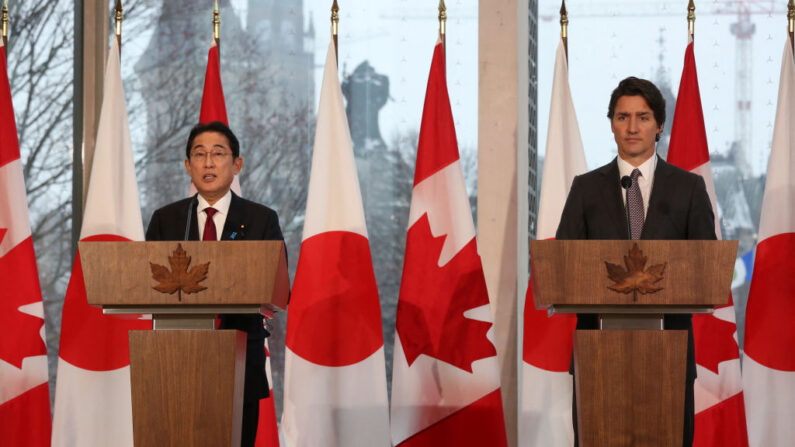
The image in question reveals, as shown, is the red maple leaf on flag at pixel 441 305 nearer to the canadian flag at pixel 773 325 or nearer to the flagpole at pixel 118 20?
the canadian flag at pixel 773 325

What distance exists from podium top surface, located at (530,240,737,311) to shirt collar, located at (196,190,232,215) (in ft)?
3.78

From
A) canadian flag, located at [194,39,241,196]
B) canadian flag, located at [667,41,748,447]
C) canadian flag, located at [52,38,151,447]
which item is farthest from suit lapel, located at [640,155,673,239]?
canadian flag, located at [52,38,151,447]

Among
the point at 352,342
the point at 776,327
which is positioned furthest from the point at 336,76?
the point at 776,327

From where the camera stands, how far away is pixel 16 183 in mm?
4375

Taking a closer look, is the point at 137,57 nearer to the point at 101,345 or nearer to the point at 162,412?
the point at 101,345

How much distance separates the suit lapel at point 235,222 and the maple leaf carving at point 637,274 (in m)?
1.23

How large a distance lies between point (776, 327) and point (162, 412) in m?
2.46

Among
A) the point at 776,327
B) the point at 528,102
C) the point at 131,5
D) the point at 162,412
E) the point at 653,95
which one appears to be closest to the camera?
the point at 162,412

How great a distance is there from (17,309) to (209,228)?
1.43 meters

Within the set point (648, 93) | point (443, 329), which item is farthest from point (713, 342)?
point (648, 93)

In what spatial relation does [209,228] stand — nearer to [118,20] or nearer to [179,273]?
[179,273]

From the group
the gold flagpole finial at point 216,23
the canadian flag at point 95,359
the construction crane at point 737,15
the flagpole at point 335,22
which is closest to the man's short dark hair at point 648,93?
the construction crane at point 737,15

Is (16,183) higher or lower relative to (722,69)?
lower

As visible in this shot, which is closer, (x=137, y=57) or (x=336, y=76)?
(x=336, y=76)
